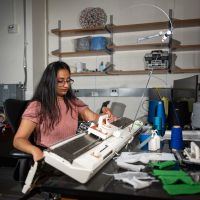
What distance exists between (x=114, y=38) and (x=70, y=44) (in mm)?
753

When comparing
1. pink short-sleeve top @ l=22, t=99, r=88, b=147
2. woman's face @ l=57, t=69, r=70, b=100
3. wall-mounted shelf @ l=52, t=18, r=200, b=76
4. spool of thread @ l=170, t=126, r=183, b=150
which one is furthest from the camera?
wall-mounted shelf @ l=52, t=18, r=200, b=76

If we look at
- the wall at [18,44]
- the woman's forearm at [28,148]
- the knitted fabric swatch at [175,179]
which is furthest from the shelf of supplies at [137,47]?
the knitted fabric swatch at [175,179]

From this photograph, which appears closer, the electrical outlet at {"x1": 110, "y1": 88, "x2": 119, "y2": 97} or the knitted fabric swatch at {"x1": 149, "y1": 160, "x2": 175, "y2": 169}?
the knitted fabric swatch at {"x1": 149, "y1": 160, "x2": 175, "y2": 169}

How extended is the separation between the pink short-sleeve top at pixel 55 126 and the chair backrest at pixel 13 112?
0.37 ft

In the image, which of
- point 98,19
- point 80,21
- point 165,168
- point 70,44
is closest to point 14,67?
point 70,44

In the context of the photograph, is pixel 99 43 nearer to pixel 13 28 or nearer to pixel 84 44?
pixel 84 44

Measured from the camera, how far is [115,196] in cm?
71

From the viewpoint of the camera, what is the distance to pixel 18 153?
1.25 m

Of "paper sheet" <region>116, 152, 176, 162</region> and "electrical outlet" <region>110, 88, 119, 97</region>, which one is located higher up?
"electrical outlet" <region>110, 88, 119, 97</region>

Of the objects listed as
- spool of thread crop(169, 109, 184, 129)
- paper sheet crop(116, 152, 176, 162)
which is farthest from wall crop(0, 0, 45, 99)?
paper sheet crop(116, 152, 176, 162)

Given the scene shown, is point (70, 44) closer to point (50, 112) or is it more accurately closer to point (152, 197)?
point (50, 112)

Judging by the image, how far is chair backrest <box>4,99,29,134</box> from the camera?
1385mm

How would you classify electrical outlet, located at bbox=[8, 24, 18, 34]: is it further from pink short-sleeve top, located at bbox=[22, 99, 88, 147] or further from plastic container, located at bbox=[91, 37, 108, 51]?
pink short-sleeve top, located at bbox=[22, 99, 88, 147]

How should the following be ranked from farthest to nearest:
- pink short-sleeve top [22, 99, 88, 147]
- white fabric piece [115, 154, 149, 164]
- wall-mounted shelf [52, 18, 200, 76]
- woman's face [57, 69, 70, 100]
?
wall-mounted shelf [52, 18, 200, 76], woman's face [57, 69, 70, 100], pink short-sleeve top [22, 99, 88, 147], white fabric piece [115, 154, 149, 164]
